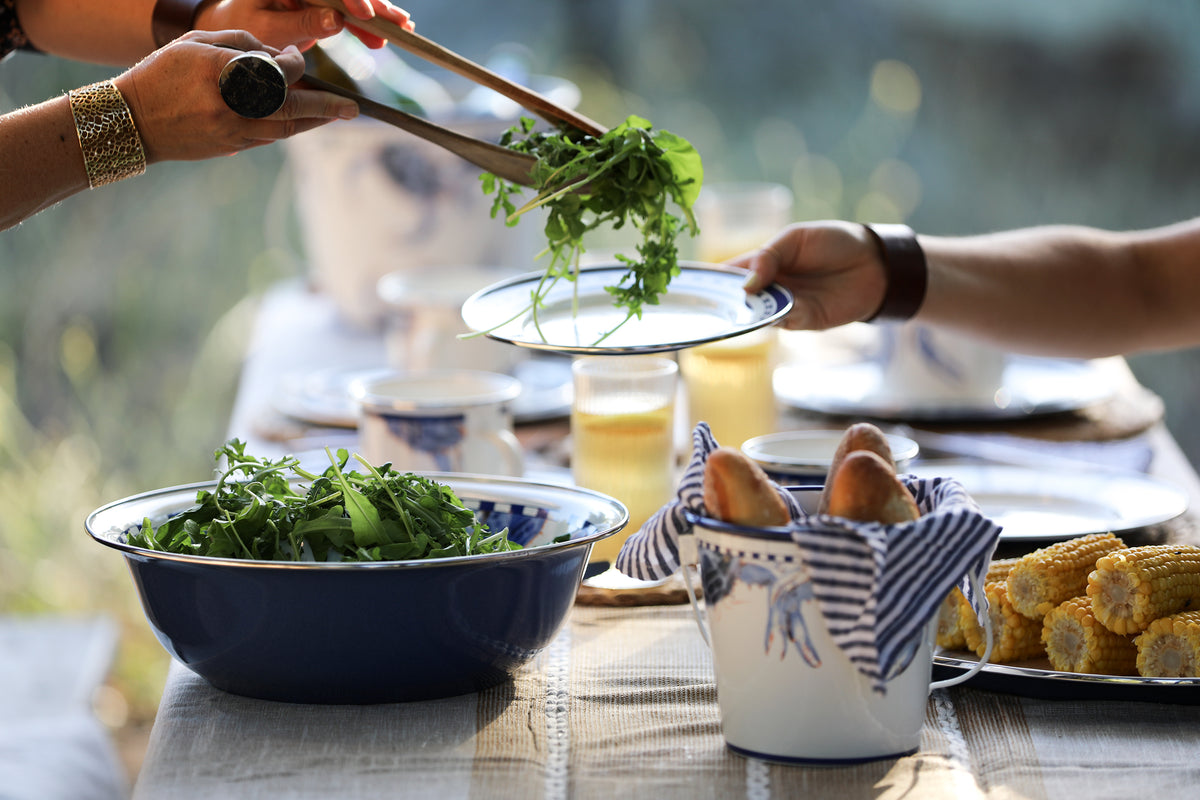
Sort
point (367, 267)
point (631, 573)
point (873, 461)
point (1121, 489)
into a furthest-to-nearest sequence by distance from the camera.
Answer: point (367, 267) → point (1121, 489) → point (631, 573) → point (873, 461)

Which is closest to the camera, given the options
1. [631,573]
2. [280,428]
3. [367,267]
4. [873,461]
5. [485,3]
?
[873,461]

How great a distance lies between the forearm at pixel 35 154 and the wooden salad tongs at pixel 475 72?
243 mm

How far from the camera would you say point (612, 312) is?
1.19 metres

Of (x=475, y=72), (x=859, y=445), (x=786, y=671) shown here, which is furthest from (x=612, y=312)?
(x=786, y=671)

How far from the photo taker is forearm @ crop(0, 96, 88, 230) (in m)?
1.00

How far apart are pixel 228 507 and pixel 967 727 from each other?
0.52 m

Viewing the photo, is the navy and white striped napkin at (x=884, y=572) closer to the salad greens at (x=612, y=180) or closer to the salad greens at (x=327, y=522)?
the salad greens at (x=327, y=522)

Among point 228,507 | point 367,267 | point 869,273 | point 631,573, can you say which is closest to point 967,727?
point 631,573

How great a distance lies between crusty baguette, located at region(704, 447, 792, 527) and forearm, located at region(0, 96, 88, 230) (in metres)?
0.55

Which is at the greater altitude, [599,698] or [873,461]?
[873,461]

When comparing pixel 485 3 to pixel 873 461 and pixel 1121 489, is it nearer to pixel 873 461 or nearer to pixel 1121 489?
pixel 1121 489

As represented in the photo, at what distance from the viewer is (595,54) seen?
351cm

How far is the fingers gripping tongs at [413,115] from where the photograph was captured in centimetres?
96

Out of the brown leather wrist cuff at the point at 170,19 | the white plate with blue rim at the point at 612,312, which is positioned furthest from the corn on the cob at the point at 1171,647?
the brown leather wrist cuff at the point at 170,19
